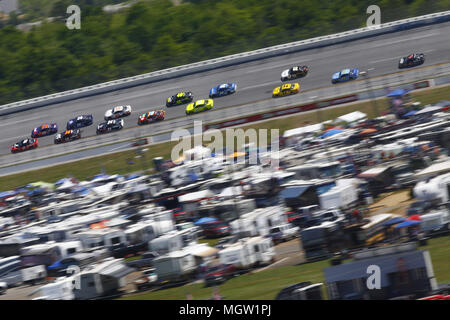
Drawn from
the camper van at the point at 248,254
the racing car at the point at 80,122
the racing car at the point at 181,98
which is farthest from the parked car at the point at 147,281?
the racing car at the point at 80,122

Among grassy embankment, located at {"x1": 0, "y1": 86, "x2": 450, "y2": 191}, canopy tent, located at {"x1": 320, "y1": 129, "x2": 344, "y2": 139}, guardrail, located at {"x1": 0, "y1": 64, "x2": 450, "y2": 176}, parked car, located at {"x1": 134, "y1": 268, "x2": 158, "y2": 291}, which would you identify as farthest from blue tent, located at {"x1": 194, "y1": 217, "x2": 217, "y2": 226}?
guardrail, located at {"x1": 0, "y1": 64, "x2": 450, "y2": 176}

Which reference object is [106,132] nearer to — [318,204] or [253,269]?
[318,204]

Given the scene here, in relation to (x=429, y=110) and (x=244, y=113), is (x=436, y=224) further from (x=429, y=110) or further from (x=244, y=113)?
(x=244, y=113)

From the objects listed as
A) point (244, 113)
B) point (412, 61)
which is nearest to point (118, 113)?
point (244, 113)
